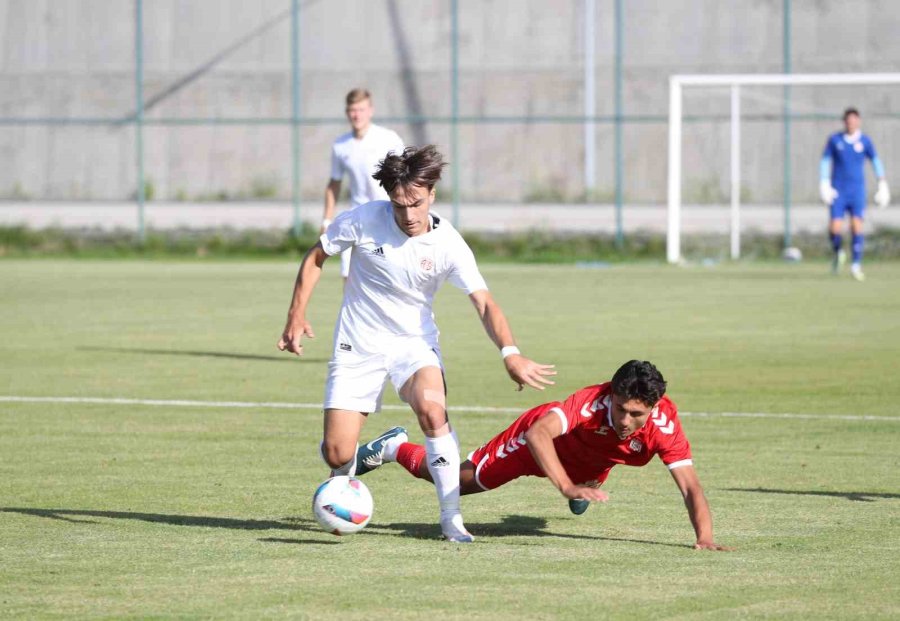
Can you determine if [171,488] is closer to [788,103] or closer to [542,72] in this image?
[788,103]

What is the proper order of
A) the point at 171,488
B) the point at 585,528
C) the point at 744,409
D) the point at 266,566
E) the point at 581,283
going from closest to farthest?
the point at 266,566
the point at 585,528
the point at 171,488
the point at 744,409
the point at 581,283

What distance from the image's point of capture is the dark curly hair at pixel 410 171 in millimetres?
7004

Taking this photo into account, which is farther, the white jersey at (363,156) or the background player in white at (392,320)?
the white jersey at (363,156)

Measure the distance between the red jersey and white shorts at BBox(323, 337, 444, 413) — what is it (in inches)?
19.7

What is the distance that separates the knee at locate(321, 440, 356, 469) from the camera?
750 cm

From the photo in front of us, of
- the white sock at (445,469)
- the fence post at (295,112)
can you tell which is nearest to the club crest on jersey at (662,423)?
the white sock at (445,469)

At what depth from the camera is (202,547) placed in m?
6.83

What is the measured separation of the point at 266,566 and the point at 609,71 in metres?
31.8

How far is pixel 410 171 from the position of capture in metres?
7.01

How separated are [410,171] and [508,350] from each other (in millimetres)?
878

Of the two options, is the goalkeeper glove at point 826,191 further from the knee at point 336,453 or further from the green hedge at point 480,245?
the knee at point 336,453

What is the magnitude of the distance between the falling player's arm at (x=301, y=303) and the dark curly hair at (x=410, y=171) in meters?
0.56

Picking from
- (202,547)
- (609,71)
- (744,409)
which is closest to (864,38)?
(609,71)

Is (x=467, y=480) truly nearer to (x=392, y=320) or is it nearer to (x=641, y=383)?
(x=392, y=320)
